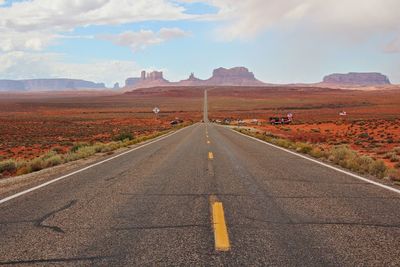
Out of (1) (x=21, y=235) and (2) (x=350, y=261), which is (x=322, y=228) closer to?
(2) (x=350, y=261)

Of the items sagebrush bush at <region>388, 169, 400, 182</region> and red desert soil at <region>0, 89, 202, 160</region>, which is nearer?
sagebrush bush at <region>388, 169, 400, 182</region>

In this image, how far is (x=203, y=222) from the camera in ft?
18.8

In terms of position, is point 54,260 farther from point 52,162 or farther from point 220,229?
point 52,162

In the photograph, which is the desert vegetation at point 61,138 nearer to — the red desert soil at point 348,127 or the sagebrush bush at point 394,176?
the sagebrush bush at point 394,176

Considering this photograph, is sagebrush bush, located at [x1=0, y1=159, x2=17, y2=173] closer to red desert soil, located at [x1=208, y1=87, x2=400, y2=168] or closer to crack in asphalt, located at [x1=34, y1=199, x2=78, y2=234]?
crack in asphalt, located at [x1=34, y1=199, x2=78, y2=234]

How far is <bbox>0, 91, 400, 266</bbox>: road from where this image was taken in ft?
14.5

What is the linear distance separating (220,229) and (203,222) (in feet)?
1.47

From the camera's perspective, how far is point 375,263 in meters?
4.21

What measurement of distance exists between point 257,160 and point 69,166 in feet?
19.5

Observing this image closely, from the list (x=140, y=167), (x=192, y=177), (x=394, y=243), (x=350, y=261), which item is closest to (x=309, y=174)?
(x=192, y=177)

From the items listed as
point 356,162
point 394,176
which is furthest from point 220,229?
point 356,162

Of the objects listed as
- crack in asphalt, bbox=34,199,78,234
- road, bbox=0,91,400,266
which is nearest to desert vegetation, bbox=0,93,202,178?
road, bbox=0,91,400,266

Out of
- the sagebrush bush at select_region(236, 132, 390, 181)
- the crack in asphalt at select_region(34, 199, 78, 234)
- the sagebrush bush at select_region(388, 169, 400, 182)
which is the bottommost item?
the sagebrush bush at select_region(236, 132, 390, 181)

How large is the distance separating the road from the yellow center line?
0.01 metres
